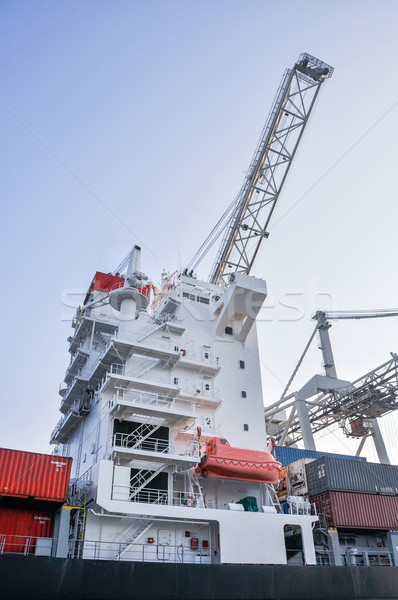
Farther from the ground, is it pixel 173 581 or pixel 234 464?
pixel 234 464

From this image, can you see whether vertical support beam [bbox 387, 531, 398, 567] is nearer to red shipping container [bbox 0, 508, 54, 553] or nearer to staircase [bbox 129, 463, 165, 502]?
staircase [bbox 129, 463, 165, 502]

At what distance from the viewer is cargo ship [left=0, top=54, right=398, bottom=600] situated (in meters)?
18.1

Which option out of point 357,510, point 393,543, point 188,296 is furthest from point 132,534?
point 188,296

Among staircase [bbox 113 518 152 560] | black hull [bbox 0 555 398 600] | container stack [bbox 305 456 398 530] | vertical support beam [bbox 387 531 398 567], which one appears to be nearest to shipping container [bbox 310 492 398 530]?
container stack [bbox 305 456 398 530]

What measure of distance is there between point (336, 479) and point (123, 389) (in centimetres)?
1310

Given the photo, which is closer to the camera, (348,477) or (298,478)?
(348,477)

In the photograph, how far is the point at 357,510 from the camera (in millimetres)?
25828

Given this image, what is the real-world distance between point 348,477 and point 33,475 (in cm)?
1731

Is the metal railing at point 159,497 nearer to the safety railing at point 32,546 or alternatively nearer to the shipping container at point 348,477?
the safety railing at point 32,546

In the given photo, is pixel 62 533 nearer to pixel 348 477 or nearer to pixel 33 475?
pixel 33 475

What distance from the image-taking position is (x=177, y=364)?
91.8 feet

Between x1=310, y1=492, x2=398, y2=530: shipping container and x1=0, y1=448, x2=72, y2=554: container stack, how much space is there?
14.1 meters

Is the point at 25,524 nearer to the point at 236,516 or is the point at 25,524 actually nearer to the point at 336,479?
the point at 236,516

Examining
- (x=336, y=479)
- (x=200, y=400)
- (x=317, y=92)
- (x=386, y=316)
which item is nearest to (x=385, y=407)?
(x=386, y=316)
